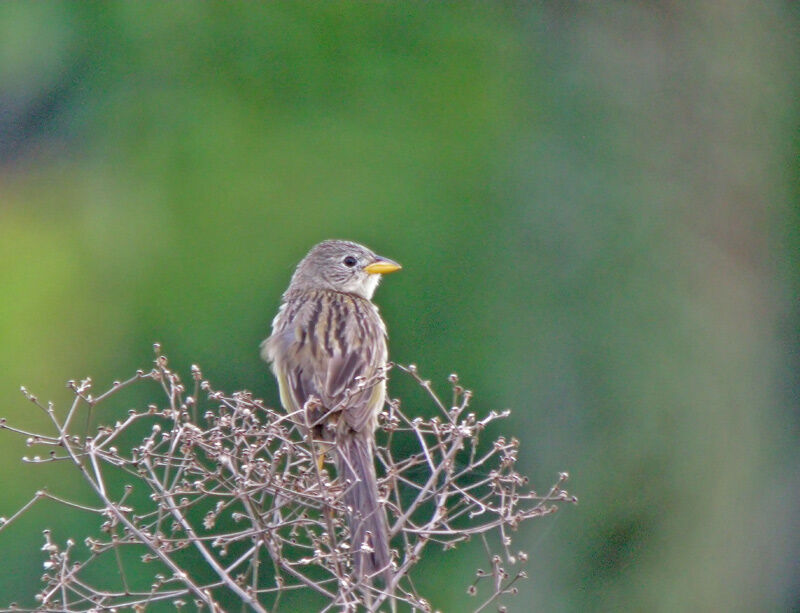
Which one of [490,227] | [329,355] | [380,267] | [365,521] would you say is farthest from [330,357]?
[490,227]

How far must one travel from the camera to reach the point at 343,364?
542 cm

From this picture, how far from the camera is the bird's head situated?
6.53 m

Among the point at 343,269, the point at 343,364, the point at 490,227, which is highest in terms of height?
the point at 343,269

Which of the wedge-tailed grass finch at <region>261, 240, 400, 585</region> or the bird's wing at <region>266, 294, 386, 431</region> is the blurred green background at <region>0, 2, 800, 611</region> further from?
the bird's wing at <region>266, 294, 386, 431</region>

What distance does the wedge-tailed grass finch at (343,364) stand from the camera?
4176 mm

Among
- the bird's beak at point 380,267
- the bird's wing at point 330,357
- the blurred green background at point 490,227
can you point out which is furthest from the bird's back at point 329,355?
the blurred green background at point 490,227

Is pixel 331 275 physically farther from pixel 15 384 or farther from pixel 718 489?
pixel 15 384

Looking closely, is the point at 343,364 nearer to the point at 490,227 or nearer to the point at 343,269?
the point at 343,269

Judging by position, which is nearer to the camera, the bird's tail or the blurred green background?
the bird's tail

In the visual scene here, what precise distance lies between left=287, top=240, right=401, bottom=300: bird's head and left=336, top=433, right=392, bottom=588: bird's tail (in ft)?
5.87

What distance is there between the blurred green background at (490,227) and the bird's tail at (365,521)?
16.9 feet

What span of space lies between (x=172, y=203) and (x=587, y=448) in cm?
609

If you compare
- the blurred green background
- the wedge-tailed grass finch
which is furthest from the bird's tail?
the blurred green background

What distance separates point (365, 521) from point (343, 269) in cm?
249
